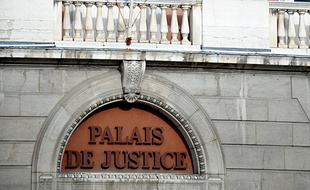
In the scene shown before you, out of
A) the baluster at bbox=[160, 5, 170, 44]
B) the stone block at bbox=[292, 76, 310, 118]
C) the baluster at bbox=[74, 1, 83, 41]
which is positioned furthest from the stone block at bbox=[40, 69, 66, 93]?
the stone block at bbox=[292, 76, 310, 118]

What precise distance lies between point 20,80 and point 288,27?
15.9 ft

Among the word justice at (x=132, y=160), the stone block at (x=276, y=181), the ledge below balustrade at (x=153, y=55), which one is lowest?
the stone block at (x=276, y=181)

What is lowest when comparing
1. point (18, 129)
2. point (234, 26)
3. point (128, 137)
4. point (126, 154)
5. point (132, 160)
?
point (132, 160)

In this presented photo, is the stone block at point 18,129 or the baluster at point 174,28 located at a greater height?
the baluster at point 174,28

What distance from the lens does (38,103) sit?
16609 millimetres

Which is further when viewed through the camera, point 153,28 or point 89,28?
point 153,28

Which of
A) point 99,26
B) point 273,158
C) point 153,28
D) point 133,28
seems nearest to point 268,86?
point 273,158

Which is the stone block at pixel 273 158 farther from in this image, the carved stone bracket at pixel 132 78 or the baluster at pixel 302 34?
the carved stone bracket at pixel 132 78

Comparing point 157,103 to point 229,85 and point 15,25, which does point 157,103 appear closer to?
point 229,85

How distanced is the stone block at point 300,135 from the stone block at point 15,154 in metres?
4.55

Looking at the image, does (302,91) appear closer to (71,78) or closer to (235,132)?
(235,132)

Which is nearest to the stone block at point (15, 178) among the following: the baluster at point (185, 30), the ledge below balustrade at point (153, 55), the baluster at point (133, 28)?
the ledge below balustrade at point (153, 55)

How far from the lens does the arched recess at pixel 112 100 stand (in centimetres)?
1642

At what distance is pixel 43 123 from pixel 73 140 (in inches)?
25.7
